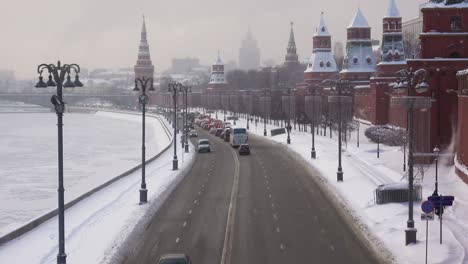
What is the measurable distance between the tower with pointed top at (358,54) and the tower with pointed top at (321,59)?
44.7 ft

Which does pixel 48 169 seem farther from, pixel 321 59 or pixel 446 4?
pixel 321 59

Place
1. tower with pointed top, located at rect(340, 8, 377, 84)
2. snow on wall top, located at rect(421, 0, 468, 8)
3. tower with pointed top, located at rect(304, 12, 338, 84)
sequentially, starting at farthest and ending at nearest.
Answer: tower with pointed top, located at rect(304, 12, 338, 84)
tower with pointed top, located at rect(340, 8, 377, 84)
snow on wall top, located at rect(421, 0, 468, 8)

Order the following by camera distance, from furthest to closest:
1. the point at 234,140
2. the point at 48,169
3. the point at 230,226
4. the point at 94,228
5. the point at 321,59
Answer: the point at 321,59, the point at 234,140, the point at 48,169, the point at 230,226, the point at 94,228

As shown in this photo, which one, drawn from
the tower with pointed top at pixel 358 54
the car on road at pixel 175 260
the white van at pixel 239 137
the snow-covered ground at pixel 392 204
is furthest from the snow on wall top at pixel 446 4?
the tower with pointed top at pixel 358 54

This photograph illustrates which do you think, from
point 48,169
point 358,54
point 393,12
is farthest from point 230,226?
point 358,54

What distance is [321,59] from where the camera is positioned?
124m

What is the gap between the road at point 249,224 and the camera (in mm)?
25109

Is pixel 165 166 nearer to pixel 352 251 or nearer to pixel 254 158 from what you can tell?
pixel 254 158

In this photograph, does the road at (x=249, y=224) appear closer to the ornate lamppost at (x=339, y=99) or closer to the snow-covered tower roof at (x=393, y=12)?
the ornate lamppost at (x=339, y=99)

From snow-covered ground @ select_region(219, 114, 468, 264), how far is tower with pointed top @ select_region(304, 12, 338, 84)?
54.3 metres

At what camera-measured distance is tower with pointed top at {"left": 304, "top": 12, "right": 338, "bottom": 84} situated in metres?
123

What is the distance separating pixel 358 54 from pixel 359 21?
4868 mm

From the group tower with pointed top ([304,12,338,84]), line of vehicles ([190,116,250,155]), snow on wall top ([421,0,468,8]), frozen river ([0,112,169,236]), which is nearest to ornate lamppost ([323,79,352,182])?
snow on wall top ([421,0,468,8])

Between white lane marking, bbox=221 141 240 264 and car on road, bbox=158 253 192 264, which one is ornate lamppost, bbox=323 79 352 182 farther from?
car on road, bbox=158 253 192 264
